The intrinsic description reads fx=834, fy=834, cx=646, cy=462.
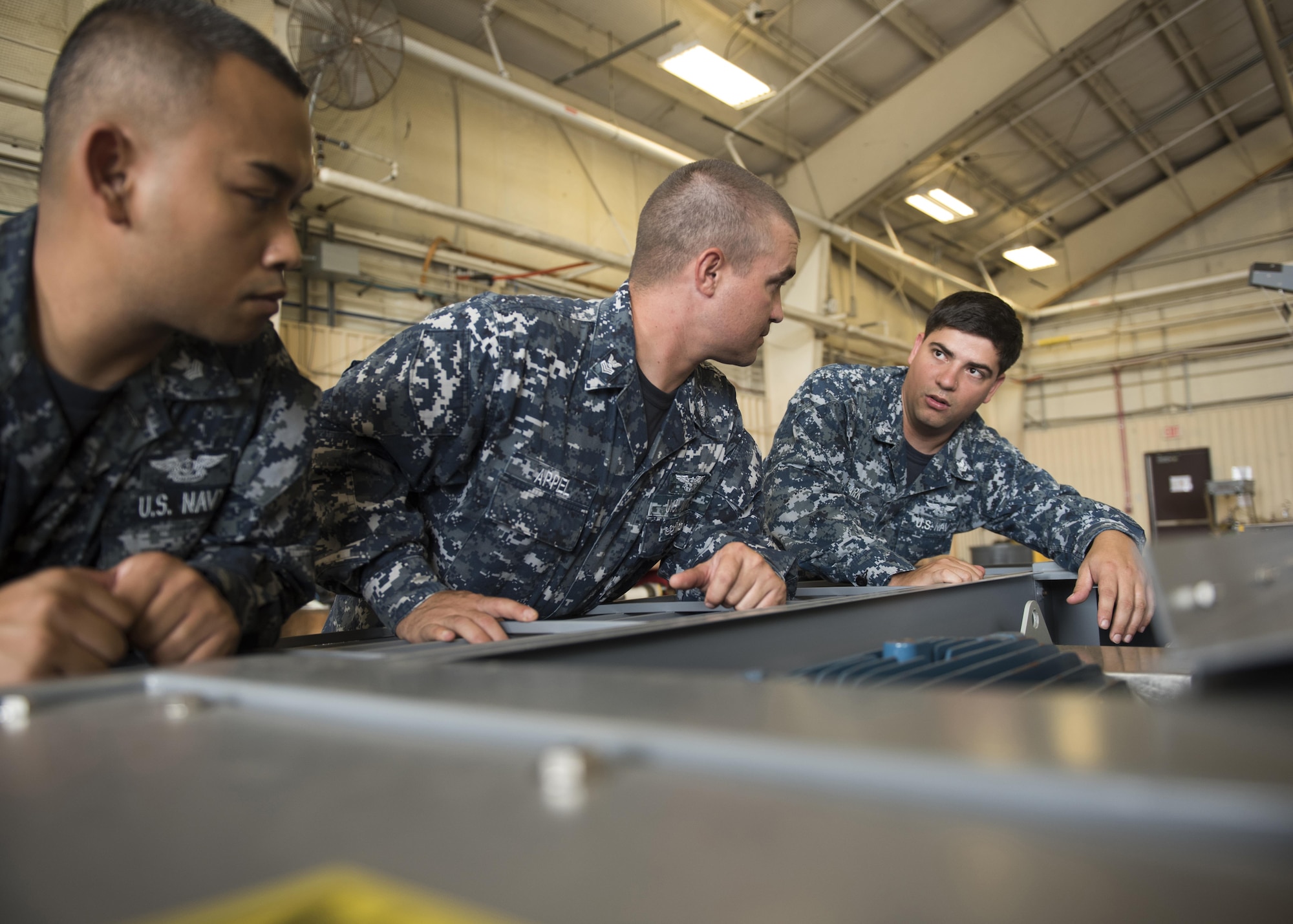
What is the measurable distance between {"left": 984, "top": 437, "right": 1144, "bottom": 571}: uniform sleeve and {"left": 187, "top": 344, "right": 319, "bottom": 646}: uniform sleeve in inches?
67.9

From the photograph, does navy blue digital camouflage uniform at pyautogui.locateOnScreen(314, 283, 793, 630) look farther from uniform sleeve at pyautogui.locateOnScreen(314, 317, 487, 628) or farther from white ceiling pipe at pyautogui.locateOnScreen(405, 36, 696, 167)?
white ceiling pipe at pyautogui.locateOnScreen(405, 36, 696, 167)

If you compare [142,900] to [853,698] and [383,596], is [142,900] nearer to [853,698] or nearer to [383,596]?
[853,698]

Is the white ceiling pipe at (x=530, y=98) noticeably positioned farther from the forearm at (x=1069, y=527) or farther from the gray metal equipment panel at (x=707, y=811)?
the gray metal equipment panel at (x=707, y=811)

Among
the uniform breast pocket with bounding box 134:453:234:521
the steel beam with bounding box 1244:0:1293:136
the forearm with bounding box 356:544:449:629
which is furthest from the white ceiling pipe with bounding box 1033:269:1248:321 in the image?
the uniform breast pocket with bounding box 134:453:234:521

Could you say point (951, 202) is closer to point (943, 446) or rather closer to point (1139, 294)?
point (1139, 294)

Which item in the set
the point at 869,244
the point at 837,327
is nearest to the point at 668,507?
the point at 837,327

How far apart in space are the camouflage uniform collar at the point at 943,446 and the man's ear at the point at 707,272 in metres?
1.02

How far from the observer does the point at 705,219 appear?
69.6 inches

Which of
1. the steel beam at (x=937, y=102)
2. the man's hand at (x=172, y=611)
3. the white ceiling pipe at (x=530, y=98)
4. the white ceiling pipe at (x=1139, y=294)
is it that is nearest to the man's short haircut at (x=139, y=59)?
the man's hand at (x=172, y=611)

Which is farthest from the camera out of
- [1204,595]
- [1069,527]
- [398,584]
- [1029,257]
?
[1029,257]

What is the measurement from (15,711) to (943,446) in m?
2.46

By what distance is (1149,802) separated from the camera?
0.24 meters

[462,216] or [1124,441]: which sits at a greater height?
[462,216]

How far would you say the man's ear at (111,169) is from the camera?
83cm
